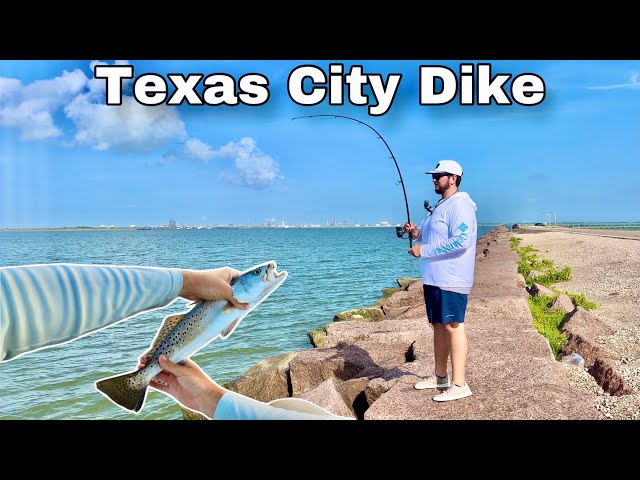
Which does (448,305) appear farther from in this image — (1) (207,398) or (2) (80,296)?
(2) (80,296)

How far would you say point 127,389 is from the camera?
3885 mm

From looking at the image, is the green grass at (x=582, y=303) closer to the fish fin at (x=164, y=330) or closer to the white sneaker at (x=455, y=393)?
the white sneaker at (x=455, y=393)

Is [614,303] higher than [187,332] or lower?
lower

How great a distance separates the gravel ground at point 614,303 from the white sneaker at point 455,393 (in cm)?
96

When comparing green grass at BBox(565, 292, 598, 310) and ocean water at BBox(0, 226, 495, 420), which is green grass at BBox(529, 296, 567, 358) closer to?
green grass at BBox(565, 292, 598, 310)

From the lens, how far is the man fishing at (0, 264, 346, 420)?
302cm

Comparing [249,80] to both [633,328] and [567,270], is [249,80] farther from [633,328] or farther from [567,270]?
[567,270]

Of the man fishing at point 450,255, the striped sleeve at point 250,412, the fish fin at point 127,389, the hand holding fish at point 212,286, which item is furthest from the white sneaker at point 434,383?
the fish fin at point 127,389

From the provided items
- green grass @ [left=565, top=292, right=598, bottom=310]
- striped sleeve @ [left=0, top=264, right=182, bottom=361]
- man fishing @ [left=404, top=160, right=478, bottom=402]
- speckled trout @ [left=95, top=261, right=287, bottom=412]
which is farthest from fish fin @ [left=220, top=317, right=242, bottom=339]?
green grass @ [left=565, top=292, right=598, bottom=310]

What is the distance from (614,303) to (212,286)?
27.7 ft

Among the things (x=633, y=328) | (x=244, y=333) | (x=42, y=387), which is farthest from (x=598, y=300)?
(x=42, y=387)

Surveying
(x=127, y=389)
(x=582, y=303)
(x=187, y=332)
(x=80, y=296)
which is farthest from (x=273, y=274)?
(x=582, y=303)

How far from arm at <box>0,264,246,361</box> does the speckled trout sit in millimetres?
414

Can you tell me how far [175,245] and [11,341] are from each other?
9.01m
